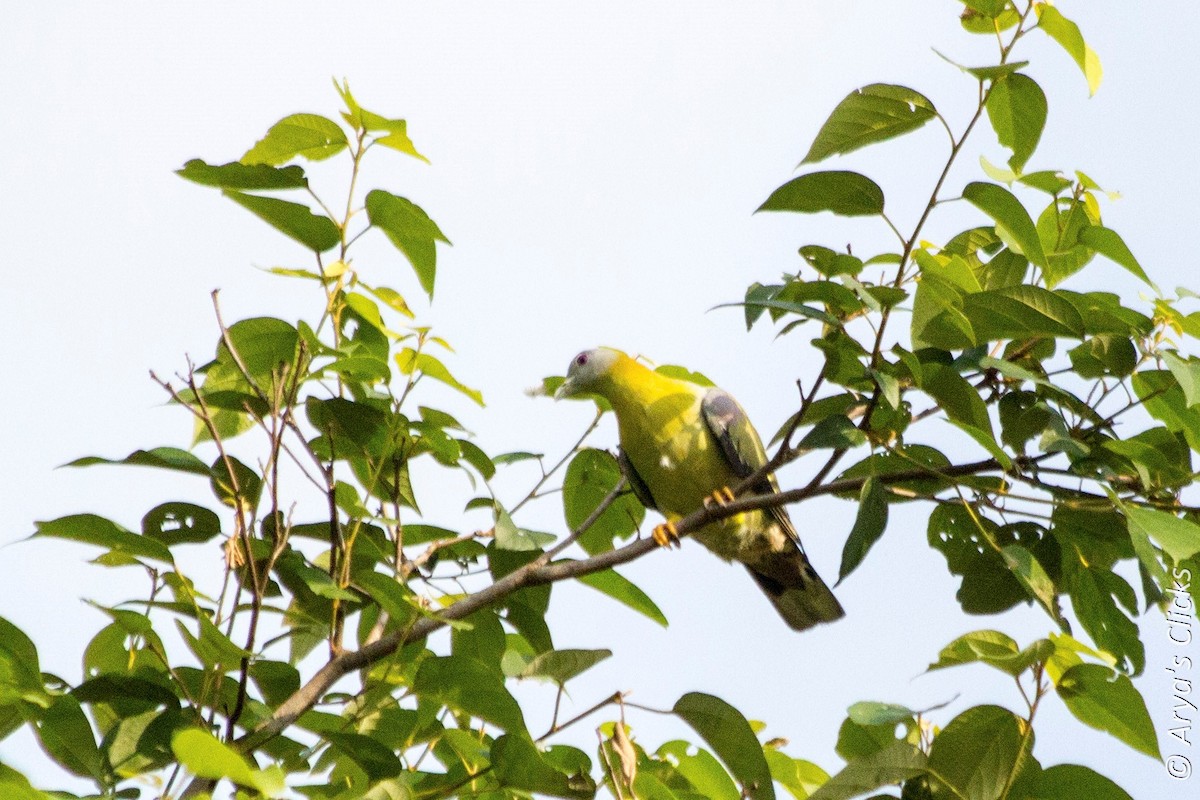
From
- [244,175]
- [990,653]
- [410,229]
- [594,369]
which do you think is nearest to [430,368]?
[410,229]

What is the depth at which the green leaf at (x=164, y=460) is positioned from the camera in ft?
8.52

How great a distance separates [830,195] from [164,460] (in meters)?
1.56

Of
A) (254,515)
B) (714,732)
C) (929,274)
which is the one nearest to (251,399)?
(254,515)

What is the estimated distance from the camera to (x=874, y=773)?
2365 millimetres

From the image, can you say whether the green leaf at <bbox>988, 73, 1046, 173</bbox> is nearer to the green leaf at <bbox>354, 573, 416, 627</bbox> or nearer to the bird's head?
the green leaf at <bbox>354, 573, 416, 627</bbox>

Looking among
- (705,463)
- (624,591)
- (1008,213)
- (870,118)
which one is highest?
(705,463)

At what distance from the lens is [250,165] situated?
2.71 m

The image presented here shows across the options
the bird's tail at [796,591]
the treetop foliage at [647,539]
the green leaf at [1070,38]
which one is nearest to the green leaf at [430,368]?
the treetop foliage at [647,539]

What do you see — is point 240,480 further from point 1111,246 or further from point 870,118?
point 1111,246

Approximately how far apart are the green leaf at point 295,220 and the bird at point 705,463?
67.7 inches

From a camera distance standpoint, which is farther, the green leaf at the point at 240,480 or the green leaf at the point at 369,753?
the green leaf at the point at 240,480

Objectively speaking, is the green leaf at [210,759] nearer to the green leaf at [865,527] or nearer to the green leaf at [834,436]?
the green leaf at [865,527]

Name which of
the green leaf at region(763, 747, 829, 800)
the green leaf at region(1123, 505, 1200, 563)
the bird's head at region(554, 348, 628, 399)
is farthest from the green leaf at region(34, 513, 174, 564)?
the bird's head at region(554, 348, 628, 399)

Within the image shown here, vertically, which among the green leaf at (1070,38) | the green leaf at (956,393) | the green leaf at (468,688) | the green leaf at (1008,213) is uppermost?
the green leaf at (1070,38)
